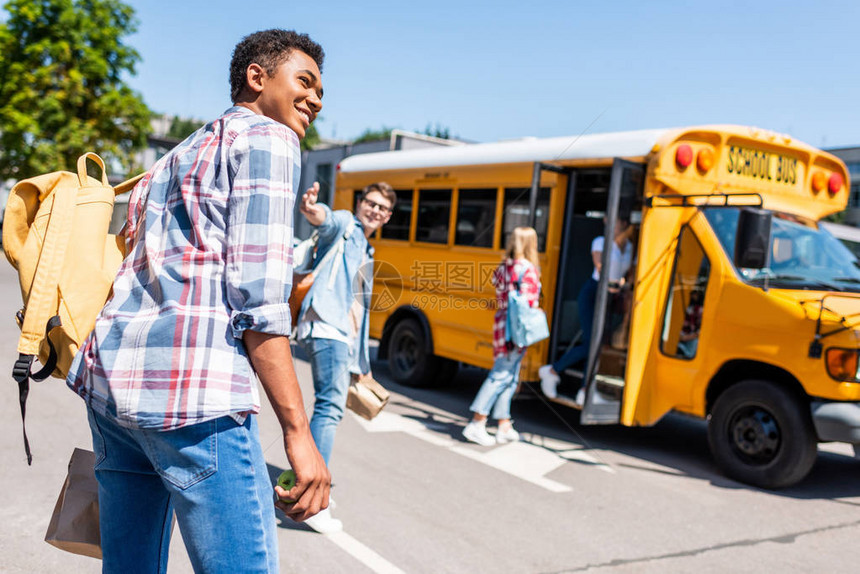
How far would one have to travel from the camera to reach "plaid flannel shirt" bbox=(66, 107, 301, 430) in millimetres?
1586

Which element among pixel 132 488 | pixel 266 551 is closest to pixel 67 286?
pixel 132 488

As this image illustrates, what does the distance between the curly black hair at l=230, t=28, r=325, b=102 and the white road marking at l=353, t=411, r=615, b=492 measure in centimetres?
394

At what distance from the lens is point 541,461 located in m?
5.84

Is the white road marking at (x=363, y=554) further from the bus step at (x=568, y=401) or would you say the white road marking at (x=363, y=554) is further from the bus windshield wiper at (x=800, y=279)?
the bus windshield wiper at (x=800, y=279)

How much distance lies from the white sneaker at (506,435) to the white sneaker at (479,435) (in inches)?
3.7

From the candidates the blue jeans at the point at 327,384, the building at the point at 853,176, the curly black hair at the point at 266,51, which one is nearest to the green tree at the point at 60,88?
the blue jeans at the point at 327,384

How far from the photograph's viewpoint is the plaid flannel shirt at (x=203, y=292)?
159 cm

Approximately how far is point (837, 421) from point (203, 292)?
490 centimetres

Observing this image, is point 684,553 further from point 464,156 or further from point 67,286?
point 464,156

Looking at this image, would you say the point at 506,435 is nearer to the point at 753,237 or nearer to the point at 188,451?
the point at 753,237

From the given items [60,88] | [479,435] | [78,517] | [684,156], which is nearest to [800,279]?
[684,156]

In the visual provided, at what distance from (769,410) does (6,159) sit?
108ft

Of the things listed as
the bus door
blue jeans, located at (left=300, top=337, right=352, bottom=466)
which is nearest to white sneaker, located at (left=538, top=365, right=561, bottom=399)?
the bus door

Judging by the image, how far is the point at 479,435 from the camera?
245 inches
